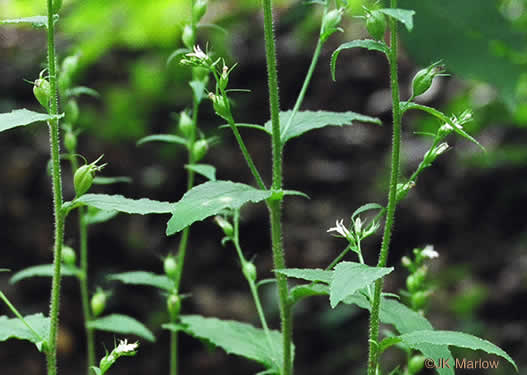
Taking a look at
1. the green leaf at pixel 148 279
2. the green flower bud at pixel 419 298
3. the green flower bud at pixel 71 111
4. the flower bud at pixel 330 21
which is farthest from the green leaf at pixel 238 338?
the flower bud at pixel 330 21

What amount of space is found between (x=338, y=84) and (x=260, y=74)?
0.59 m

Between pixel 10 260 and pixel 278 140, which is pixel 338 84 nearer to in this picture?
pixel 10 260

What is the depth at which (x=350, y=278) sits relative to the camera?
2.81ft

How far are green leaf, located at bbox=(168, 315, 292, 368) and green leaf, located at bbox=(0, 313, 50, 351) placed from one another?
276 millimetres

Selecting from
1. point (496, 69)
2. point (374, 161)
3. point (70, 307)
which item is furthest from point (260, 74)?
point (496, 69)

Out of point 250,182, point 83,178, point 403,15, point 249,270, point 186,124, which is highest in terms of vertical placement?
point 250,182

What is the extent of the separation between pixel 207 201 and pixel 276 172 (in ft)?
0.59

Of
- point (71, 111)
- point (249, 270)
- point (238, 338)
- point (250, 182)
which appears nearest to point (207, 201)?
point (249, 270)

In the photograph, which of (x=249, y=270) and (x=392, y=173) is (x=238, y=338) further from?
(x=392, y=173)

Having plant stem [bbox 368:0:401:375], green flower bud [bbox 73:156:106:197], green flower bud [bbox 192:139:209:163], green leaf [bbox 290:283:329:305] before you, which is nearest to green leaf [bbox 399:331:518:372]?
plant stem [bbox 368:0:401:375]

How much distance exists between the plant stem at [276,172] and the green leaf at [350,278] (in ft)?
0.90

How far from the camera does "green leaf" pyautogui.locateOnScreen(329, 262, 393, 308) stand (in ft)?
Result: 2.66

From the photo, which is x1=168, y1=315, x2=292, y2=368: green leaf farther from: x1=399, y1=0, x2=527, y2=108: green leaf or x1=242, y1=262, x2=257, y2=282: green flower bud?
x1=399, y1=0, x2=527, y2=108: green leaf

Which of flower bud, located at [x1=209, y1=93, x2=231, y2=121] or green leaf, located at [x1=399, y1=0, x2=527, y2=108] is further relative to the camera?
green leaf, located at [x1=399, y1=0, x2=527, y2=108]
